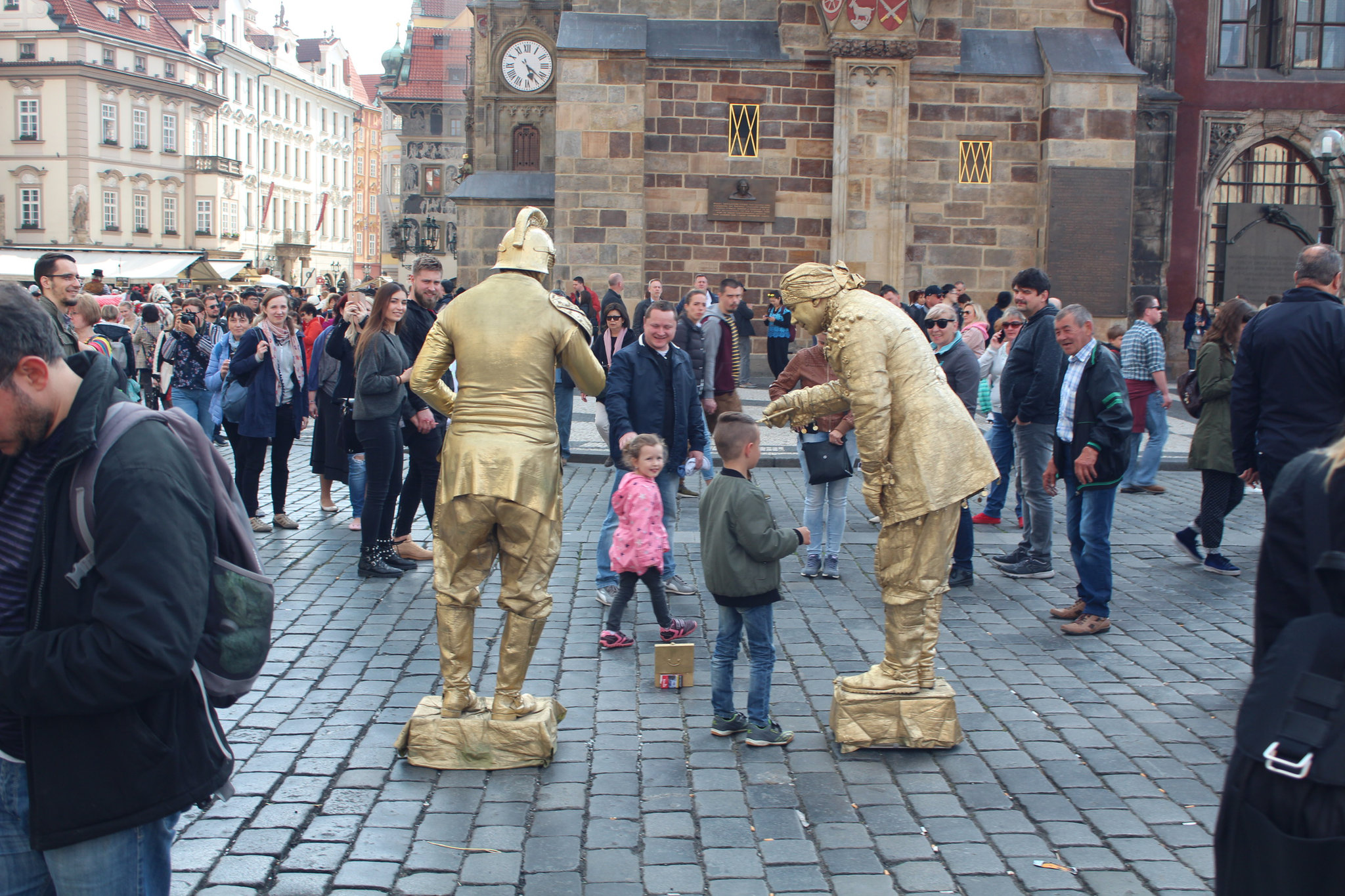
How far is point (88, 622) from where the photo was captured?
2.24m

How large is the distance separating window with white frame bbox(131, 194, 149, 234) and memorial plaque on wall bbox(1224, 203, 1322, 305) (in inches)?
2130

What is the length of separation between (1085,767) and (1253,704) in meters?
2.80

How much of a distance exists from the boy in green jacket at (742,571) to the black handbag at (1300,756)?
8.84ft

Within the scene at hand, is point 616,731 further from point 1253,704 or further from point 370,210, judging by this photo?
point 370,210

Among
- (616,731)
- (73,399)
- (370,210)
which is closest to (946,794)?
(616,731)

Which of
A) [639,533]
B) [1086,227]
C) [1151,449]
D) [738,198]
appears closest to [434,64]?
[738,198]

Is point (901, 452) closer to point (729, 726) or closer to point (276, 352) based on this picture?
point (729, 726)

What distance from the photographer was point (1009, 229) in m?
19.3

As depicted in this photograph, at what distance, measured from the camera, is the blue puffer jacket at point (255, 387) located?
8922 mm

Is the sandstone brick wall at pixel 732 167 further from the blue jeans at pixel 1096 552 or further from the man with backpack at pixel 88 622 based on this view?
the man with backpack at pixel 88 622

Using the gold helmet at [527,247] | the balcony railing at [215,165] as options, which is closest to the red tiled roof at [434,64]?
the balcony railing at [215,165]

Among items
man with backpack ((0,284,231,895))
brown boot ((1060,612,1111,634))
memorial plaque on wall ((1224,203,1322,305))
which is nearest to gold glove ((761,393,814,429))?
brown boot ((1060,612,1111,634))

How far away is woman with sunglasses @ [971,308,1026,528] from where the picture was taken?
30.9 feet

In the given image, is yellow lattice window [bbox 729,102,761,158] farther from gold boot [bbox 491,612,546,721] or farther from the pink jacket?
gold boot [bbox 491,612,546,721]
